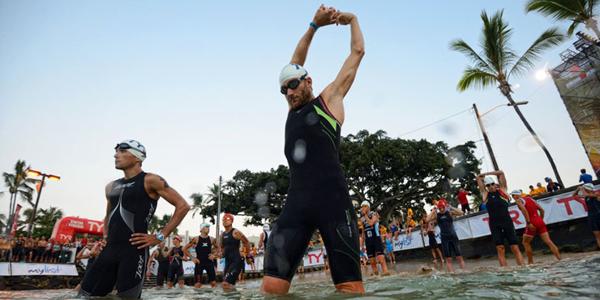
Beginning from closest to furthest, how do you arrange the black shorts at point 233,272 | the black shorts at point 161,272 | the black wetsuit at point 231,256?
the black shorts at point 233,272, the black wetsuit at point 231,256, the black shorts at point 161,272

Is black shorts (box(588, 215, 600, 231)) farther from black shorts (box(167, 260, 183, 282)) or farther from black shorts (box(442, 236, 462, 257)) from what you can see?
black shorts (box(167, 260, 183, 282))

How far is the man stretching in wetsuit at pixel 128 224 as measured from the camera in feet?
10.2

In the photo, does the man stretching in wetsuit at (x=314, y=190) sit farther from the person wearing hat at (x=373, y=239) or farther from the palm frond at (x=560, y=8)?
the palm frond at (x=560, y=8)

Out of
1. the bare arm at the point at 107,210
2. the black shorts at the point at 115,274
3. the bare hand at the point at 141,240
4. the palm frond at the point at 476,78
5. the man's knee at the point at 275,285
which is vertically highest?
the palm frond at the point at 476,78

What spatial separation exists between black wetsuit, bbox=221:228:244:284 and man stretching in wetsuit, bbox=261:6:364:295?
7.09 metres

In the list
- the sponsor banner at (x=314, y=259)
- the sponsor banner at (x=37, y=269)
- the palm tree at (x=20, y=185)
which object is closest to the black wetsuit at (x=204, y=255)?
the sponsor banner at (x=37, y=269)

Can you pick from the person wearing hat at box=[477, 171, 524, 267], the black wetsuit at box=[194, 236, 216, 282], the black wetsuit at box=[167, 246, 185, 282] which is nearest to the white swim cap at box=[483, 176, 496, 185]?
the person wearing hat at box=[477, 171, 524, 267]

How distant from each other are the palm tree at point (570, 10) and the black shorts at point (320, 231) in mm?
19366

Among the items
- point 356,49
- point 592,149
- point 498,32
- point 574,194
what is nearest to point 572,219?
point 574,194

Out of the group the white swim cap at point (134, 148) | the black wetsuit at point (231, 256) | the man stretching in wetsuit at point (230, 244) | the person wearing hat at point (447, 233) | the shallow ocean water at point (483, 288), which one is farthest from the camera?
the person wearing hat at point (447, 233)

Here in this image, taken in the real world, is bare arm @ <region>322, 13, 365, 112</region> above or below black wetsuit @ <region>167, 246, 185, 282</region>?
above

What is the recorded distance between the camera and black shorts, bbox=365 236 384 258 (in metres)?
11.2

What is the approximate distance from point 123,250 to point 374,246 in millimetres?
9448

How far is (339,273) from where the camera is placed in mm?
2277
